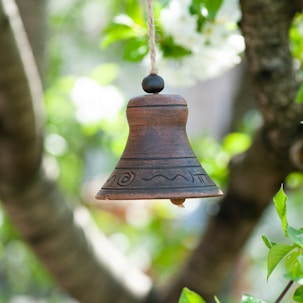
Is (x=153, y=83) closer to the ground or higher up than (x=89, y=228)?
higher up

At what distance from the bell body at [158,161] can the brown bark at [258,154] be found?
18.9 inches

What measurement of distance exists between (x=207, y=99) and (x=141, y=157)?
8368 millimetres

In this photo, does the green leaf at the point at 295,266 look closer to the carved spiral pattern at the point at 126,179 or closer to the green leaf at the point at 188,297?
the green leaf at the point at 188,297

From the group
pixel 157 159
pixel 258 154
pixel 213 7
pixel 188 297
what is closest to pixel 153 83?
pixel 157 159

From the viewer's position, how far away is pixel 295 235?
1.07 meters

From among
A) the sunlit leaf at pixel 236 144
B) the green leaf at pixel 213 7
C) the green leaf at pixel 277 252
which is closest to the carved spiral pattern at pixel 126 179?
the green leaf at pixel 277 252

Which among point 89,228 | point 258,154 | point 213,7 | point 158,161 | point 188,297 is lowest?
point 89,228

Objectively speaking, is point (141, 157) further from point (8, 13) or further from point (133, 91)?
point (133, 91)

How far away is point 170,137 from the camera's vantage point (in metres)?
1.39

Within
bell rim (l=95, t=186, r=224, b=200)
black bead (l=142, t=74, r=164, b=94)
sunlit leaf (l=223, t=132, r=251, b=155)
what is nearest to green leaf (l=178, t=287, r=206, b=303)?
bell rim (l=95, t=186, r=224, b=200)

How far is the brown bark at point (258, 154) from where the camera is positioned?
1.82m

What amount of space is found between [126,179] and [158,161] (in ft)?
0.20

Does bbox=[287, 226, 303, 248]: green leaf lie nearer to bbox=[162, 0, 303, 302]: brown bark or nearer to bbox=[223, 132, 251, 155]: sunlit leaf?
bbox=[162, 0, 303, 302]: brown bark

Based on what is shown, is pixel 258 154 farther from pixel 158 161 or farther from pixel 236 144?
pixel 158 161
